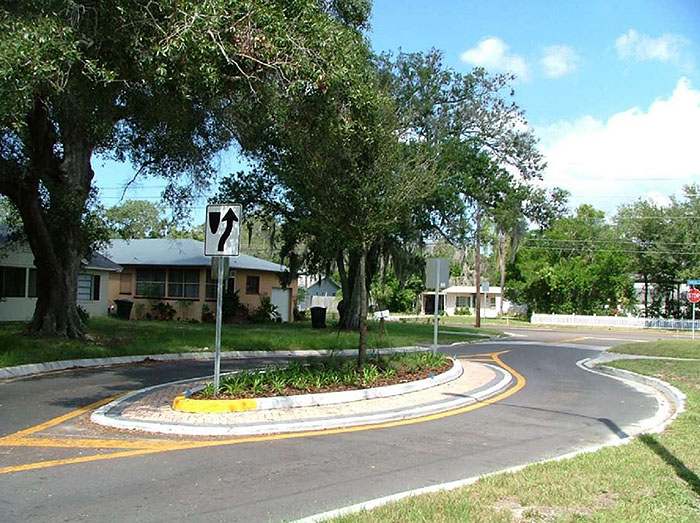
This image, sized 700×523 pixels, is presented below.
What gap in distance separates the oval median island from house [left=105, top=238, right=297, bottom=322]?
22.3 metres

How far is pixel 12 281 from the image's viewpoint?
2958 cm

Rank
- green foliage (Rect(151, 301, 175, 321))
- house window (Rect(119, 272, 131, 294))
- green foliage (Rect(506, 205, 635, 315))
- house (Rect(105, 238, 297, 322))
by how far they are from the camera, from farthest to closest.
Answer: green foliage (Rect(506, 205, 635, 315)) < house window (Rect(119, 272, 131, 294)) < house (Rect(105, 238, 297, 322)) < green foliage (Rect(151, 301, 175, 321))

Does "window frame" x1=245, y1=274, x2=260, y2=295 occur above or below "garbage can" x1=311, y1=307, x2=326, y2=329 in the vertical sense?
above

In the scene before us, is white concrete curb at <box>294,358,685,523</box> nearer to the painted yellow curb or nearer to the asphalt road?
the asphalt road

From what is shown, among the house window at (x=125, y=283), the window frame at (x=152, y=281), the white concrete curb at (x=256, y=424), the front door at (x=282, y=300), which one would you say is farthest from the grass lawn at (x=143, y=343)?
→ the house window at (x=125, y=283)

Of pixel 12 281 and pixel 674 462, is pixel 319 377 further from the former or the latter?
pixel 12 281

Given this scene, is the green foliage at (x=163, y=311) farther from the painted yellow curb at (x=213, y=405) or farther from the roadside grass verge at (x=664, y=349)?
the painted yellow curb at (x=213, y=405)

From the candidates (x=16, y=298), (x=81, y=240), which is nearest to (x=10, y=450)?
(x=81, y=240)

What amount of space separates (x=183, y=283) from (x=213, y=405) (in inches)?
1069

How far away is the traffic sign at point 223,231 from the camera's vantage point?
1039 centimetres

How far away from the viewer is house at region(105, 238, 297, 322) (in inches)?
1387

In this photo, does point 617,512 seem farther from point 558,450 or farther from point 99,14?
point 99,14

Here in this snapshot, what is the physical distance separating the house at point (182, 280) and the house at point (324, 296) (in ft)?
69.5

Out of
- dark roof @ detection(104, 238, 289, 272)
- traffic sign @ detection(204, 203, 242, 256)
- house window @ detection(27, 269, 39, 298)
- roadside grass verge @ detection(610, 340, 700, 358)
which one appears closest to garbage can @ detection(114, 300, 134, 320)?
dark roof @ detection(104, 238, 289, 272)
